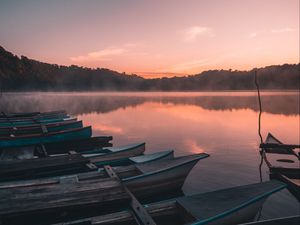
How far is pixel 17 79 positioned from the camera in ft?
578

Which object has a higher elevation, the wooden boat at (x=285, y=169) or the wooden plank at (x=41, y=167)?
the wooden plank at (x=41, y=167)

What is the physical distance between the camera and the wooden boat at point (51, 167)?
1227 centimetres

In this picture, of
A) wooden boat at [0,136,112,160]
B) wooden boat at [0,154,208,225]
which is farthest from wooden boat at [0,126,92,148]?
wooden boat at [0,154,208,225]

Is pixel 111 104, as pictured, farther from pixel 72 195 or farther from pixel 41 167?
pixel 72 195

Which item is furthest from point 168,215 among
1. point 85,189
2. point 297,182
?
point 297,182

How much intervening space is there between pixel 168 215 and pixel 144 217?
116 cm

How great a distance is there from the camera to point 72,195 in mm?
8578

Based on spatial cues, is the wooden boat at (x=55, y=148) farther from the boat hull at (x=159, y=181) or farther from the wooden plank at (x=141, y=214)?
the wooden plank at (x=141, y=214)

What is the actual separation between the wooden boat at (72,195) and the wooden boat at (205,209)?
3.17ft

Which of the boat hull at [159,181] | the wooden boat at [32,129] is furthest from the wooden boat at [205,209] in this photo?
the wooden boat at [32,129]

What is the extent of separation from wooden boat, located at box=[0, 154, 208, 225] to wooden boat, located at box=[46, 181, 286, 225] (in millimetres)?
968

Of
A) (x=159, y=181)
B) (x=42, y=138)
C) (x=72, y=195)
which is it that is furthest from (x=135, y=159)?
(x=42, y=138)

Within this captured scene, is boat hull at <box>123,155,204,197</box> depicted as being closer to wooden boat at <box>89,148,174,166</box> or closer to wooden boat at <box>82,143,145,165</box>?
wooden boat at <box>89,148,174,166</box>

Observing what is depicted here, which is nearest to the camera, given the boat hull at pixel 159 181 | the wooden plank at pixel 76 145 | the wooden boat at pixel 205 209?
the wooden boat at pixel 205 209
